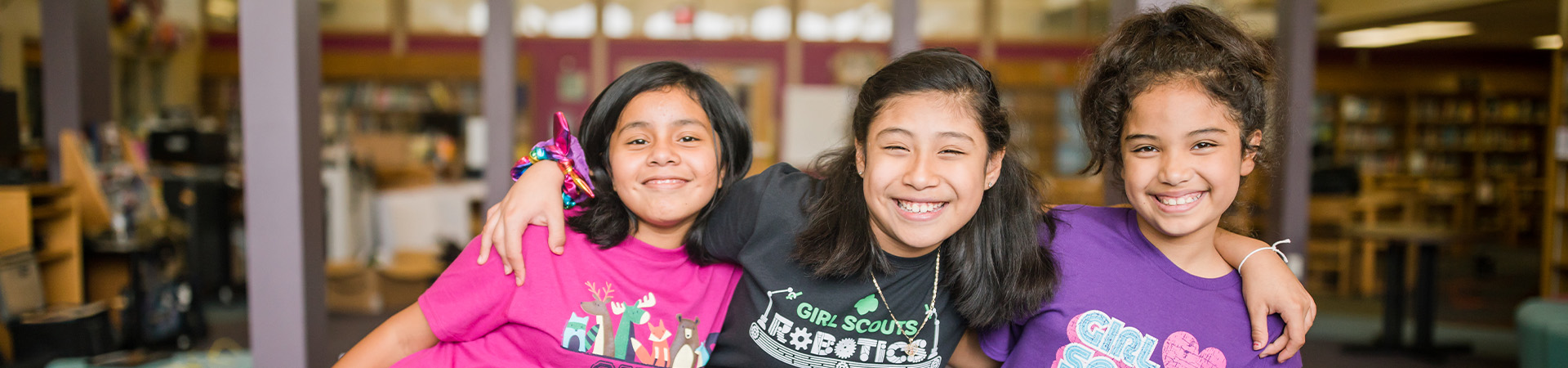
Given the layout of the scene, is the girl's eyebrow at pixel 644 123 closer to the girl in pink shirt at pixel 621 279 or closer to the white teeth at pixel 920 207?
the girl in pink shirt at pixel 621 279

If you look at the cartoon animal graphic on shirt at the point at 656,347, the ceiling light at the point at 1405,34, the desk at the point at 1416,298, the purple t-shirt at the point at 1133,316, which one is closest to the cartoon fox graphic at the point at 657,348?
the cartoon animal graphic on shirt at the point at 656,347

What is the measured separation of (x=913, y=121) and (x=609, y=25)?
845cm

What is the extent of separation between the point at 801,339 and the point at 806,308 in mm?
49

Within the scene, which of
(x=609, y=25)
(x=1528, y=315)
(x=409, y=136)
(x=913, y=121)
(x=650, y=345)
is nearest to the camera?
(x=913, y=121)

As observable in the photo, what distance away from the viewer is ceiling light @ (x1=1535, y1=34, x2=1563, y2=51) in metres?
5.20

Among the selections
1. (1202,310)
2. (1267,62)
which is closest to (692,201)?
(1202,310)

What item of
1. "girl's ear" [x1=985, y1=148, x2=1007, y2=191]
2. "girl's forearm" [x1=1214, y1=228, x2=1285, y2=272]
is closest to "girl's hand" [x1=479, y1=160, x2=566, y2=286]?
"girl's ear" [x1=985, y1=148, x2=1007, y2=191]

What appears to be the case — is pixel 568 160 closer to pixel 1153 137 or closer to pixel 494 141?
pixel 1153 137

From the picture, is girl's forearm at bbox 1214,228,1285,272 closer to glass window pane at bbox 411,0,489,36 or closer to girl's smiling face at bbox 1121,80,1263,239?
girl's smiling face at bbox 1121,80,1263,239

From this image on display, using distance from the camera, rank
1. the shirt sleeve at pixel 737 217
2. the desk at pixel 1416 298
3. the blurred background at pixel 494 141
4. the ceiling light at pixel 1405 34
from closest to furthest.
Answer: the shirt sleeve at pixel 737 217, the blurred background at pixel 494 141, the desk at pixel 1416 298, the ceiling light at pixel 1405 34

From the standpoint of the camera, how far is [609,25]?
30.2 ft

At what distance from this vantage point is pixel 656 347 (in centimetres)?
137

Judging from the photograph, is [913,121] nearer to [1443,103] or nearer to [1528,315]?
[1528,315]

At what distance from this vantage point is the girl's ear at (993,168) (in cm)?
128
